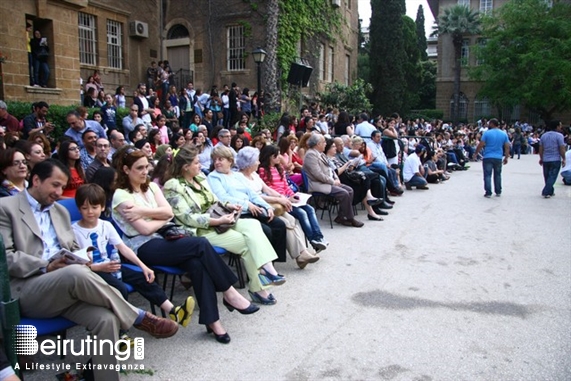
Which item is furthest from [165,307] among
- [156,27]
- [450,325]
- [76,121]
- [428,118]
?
[428,118]

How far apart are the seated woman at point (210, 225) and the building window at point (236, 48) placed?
17.2 meters

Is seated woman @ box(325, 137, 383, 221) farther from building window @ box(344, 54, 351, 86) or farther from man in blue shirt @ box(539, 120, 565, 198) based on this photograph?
building window @ box(344, 54, 351, 86)

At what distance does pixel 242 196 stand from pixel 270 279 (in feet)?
3.72

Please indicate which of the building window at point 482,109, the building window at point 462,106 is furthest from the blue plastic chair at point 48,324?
the building window at point 462,106

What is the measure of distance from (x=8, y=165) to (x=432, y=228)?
649 cm

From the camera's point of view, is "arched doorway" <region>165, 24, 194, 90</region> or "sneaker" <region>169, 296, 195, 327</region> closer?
"sneaker" <region>169, 296, 195, 327</region>

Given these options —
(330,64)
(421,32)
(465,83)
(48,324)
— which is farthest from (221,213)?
(421,32)

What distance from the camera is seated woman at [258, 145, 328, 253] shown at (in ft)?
21.4

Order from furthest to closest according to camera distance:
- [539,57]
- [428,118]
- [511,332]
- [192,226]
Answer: [428,118] < [539,57] < [192,226] < [511,332]

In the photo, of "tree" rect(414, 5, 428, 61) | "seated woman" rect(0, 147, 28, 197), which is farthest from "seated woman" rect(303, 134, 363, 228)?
"tree" rect(414, 5, 428, 61)

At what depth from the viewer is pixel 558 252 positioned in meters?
7.07

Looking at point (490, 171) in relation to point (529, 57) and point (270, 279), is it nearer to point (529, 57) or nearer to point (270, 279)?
point (270, 279)

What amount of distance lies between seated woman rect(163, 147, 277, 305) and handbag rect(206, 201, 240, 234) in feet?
0.14

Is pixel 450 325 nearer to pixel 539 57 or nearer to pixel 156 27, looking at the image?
pixel 156 27
